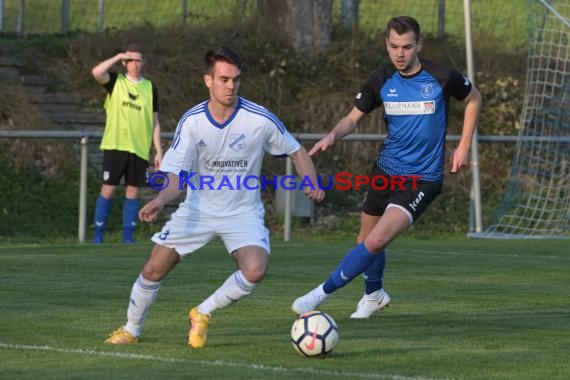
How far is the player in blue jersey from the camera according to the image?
314 inches

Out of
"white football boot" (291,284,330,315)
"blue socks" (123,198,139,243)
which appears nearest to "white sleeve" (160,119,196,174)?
"white football boot" (291,284,330,315)

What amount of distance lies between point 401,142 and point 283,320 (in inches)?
52.3

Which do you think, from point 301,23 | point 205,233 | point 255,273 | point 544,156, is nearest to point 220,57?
point 205,233

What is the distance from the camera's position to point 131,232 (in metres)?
14.3

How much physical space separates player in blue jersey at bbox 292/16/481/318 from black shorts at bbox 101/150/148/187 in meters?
5.97

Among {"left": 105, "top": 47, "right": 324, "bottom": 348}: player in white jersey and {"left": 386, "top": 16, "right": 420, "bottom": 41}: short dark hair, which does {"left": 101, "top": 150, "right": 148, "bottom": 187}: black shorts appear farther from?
{"left": 105, "top": 47, "right": 324, "bottom": 348}: player in white jersey

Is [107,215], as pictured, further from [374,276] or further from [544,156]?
[374,276]

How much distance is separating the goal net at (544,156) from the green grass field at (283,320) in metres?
3.03

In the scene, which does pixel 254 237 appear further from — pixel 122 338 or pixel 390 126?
pixel 390 126

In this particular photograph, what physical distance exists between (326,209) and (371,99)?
31.7ft

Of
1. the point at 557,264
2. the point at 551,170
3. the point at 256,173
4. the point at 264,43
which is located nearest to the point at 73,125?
the point at 264,43

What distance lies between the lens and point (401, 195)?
26.6 ft

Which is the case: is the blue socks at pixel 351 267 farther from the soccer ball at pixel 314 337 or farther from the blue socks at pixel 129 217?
the blue socks at pixel 129 217

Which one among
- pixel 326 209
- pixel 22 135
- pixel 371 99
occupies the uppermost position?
pixel 371 99
